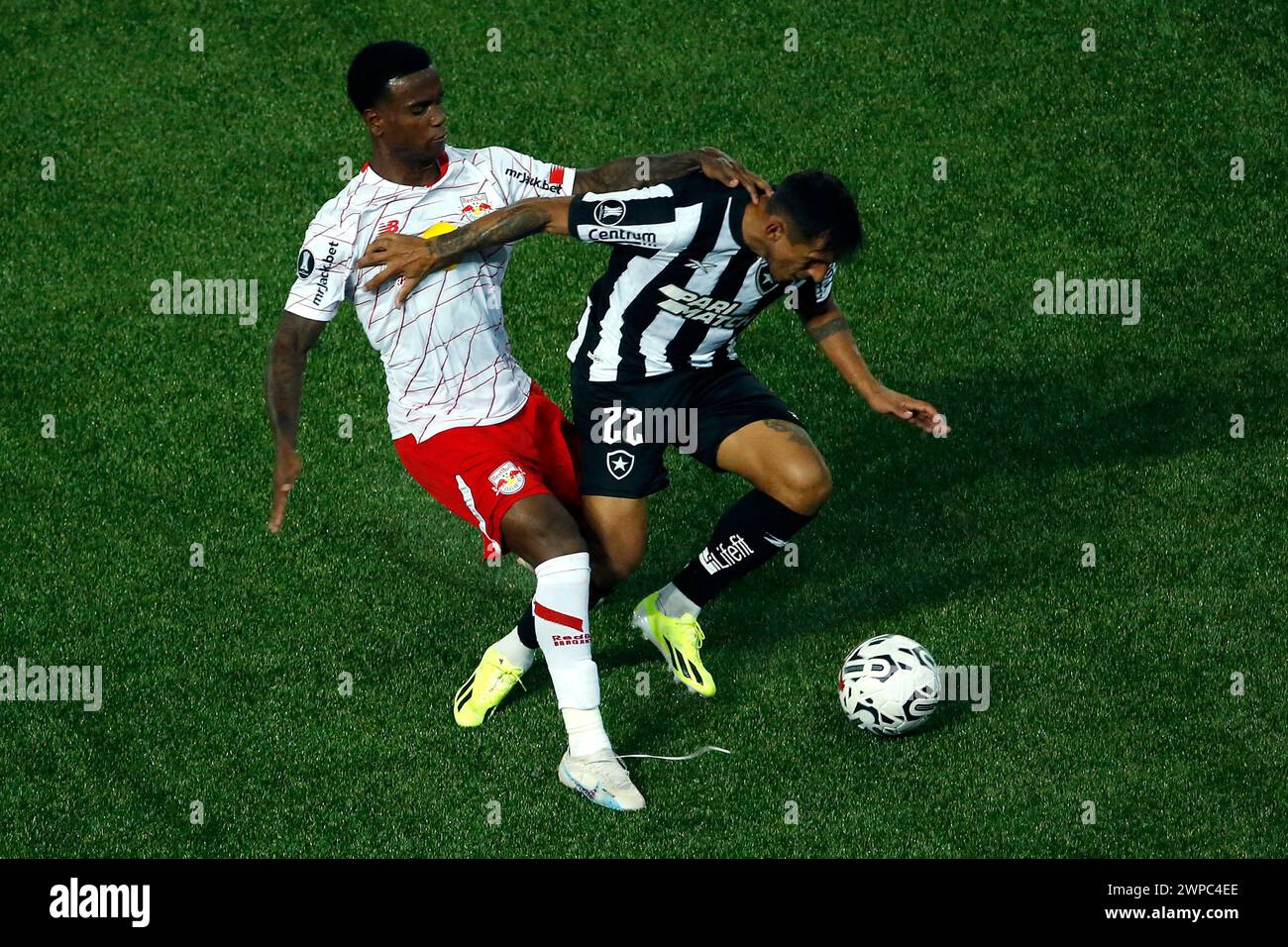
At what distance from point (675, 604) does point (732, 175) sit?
2147mm

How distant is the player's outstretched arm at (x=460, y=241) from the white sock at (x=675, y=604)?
192 cm

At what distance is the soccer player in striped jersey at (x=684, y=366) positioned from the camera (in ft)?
26.0

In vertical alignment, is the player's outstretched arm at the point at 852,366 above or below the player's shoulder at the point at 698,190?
below

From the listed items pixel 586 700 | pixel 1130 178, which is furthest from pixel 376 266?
pixel 1130 178

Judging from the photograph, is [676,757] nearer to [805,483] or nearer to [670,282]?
[805,483]

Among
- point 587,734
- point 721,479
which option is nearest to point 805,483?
point 587,734

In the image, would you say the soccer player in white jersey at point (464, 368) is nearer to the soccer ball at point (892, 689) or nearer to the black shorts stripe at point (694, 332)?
the black shorts stripe at point (694, 332)

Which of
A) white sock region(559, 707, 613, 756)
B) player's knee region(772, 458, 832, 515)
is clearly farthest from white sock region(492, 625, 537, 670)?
player's knee region(772, 458, 832, 515)

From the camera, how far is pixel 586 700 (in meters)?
7.70

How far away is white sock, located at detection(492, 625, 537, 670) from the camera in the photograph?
8398 millimetres

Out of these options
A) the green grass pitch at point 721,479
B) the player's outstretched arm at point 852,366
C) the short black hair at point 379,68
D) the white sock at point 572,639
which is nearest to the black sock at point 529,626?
the green grass pitch at point 721,479

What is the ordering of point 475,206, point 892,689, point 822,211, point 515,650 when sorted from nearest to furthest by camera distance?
point 822,211
point 892,689
point 475,206
point 515,650

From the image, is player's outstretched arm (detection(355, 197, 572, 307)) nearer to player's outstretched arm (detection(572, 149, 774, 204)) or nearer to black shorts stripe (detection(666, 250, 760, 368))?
player's outstretched arm (detection(572, 149, 774, 204))

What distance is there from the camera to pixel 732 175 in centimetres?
798
